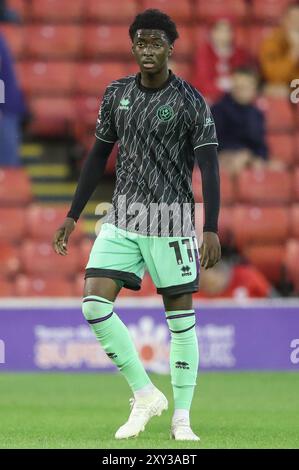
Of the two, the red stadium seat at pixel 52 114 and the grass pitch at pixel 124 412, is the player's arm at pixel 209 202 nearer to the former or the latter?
the grass pitch at pixel 124 412

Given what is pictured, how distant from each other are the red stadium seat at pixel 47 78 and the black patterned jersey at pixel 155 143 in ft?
24.0

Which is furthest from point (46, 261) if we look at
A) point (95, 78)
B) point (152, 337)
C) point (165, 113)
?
point (165, 113)

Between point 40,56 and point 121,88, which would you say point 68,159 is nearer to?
point 40,56

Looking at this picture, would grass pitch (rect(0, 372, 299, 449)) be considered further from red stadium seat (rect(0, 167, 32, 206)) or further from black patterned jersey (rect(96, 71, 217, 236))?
red stadium seat (rect(0, 167, 32, 206))

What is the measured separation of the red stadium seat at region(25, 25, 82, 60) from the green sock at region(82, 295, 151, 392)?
8087 mm

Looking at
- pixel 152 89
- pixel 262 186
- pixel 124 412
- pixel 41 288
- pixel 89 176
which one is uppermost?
pixel 152 89

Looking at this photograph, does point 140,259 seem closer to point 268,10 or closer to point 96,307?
point 96,307

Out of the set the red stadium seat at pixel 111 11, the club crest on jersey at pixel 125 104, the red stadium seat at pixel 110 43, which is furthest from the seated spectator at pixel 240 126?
the club crest on jersey at pixel 125 104

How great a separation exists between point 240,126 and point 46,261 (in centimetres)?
230

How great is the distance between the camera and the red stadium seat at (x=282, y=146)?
13.4m

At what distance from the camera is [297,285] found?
1200cm

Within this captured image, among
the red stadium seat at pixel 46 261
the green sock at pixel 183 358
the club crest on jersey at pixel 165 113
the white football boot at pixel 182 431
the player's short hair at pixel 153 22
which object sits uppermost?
the player's short hair at pixel 153 22

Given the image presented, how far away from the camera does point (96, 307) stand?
6.33m

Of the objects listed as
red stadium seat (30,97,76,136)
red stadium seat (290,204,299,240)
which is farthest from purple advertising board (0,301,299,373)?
red stadium seat (30,97,76,136)
